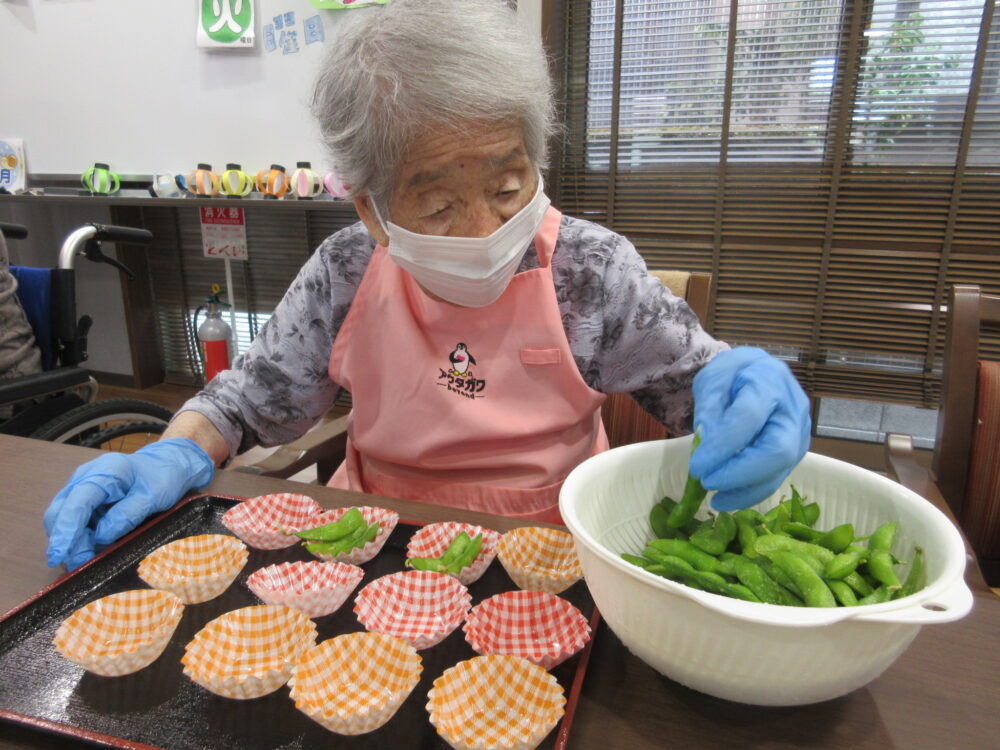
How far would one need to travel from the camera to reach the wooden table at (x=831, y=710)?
0.61 metres

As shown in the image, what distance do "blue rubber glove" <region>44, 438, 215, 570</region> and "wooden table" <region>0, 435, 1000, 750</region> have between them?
1.05ft

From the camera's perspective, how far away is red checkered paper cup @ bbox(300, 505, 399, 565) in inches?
35.8

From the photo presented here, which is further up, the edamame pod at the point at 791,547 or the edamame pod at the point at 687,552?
the edamame pod at the point at 791,547

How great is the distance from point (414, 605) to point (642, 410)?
1.03 m

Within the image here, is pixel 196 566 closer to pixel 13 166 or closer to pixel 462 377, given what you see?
pixel 462 377

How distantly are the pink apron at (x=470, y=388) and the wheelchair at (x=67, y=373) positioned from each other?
1178 mm

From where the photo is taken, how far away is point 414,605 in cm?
81

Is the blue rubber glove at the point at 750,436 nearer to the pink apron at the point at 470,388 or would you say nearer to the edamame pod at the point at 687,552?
the edamame pod at the point at 687,552

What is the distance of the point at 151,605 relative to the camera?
0.78m

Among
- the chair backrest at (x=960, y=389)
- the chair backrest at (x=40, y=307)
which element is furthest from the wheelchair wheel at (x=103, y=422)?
the chair backrest at (x=960, y=389)

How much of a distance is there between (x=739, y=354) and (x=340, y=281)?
0.82 meters

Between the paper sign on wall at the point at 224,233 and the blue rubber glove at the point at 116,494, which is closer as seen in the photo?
the blue rubber glove at the point at 116,494

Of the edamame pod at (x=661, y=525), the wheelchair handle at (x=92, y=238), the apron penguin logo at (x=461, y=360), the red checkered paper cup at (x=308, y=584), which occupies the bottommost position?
the red checkered paper cup at (x=308, y=584)

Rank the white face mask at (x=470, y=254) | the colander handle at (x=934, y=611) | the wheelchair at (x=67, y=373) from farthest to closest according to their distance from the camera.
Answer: the wheelchair at (x=67, y=373) < the white face mask at (x=470, y=254) < the colander handle at (x=934, y=611)
